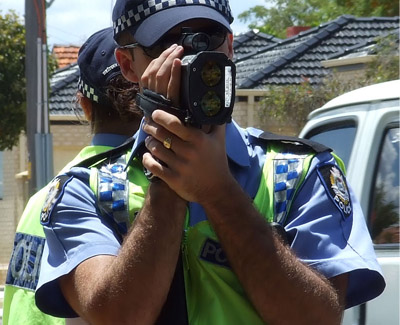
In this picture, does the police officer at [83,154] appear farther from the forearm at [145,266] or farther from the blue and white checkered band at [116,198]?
the forearm at [145,266]

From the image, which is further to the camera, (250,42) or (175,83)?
(250,42)

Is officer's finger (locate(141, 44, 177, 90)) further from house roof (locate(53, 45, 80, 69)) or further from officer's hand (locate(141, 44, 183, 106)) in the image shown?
house roof (locate(53, 45, 80, 69))

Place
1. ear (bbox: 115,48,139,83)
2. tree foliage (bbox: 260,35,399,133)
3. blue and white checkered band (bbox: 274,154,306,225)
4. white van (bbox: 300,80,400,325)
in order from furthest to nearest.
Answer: tree foliage (bbox: 260,35,399,133), white van (bbox: 300,80,400,325), ear (bbox: 115,48,139,83), blue and white checkered band (bbox: 274,154,306,225)

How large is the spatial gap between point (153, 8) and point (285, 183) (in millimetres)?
429

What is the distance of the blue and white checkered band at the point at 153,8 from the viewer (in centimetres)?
195

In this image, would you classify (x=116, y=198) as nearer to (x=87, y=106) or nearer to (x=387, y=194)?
(x=87, y=106)

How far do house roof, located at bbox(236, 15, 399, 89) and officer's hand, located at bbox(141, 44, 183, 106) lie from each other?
1686cm

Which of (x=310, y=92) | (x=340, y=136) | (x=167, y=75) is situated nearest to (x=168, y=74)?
(x=167, y=75)

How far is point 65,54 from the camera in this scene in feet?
92.1

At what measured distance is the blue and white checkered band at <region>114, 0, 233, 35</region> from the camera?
195 cm

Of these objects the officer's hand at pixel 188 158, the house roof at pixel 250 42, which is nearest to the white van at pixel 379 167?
the officer's hand at pixel 188 158

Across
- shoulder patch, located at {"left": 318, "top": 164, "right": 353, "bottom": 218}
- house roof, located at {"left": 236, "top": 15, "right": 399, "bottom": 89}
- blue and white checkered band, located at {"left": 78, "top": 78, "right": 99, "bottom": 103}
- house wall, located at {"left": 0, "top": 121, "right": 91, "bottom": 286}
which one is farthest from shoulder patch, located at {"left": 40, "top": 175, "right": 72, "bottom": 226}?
house roof, located at {"left": 236, "top": 15, "right": 399, "bottom": 89}

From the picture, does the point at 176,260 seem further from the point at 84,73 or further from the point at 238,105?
the point at 238,105

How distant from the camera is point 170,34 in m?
1.91
